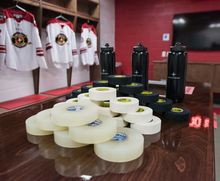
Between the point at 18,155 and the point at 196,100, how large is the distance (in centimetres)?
108

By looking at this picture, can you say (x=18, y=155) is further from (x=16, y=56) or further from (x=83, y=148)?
(x=16, y=56)

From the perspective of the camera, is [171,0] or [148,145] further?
[171,0]

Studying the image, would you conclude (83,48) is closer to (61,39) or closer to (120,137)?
(61,39)

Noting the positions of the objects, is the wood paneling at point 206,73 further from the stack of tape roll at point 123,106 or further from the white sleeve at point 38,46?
the stack of tape roll at point 123,106

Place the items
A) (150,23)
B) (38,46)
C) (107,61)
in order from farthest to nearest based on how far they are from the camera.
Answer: (150,23) < (38,46) < (107,61)

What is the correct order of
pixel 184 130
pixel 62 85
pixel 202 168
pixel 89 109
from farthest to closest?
pixel 62 85
pixel 184 130
pixel 89 109
pixel 202 168

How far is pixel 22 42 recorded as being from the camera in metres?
2.26

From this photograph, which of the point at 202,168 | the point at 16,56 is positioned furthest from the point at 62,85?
the point at 202,168

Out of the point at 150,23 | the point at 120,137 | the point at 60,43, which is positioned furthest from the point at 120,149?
the point at 150,23

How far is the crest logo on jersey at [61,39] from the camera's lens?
272 cm

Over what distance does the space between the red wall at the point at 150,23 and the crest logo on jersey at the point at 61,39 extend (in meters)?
2.29

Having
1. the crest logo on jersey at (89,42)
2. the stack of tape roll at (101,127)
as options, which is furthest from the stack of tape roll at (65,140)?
the crest logo on jersey at (89,42)

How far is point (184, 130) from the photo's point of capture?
0.76 metres

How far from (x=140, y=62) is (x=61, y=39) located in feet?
6.15
